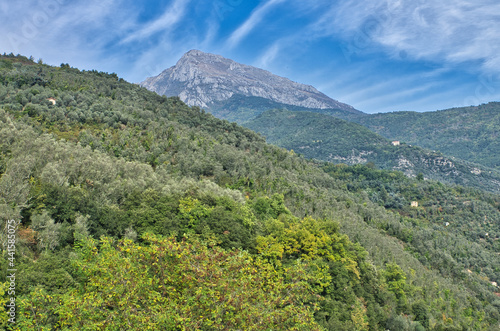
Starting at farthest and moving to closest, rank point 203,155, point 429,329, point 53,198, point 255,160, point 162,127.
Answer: point 255,160, point 162,127, point 203,155, point 429,329, point 53,198

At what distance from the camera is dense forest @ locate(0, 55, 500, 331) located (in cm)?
1547

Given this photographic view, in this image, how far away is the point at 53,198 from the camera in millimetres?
29156

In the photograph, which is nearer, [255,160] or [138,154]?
[138,154]

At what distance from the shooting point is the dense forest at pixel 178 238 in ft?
50.8

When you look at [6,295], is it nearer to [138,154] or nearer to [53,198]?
[53,198]

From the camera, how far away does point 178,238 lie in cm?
3180

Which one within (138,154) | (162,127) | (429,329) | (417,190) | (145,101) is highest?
(145,101)

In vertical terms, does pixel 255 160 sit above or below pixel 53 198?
above

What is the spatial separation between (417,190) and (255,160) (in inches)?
4239

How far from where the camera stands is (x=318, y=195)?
81.9 metres

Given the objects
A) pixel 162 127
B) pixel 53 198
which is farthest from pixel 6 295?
pixel 162 127

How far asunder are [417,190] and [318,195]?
9769cm

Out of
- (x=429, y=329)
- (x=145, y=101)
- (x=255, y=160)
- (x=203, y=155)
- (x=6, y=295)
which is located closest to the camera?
(x=6, y=295)

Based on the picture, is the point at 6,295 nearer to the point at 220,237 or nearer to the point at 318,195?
the point at 220,237
